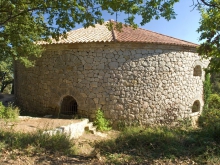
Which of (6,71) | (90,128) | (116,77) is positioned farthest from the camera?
(6,71)

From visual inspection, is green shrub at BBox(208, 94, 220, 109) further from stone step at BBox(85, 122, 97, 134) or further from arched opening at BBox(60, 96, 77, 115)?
arched opening at BBox(60, 96, 77, 115)

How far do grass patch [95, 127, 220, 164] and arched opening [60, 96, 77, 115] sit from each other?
14.2 ft

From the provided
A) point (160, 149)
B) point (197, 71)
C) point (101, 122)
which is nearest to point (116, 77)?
point (101, 122)

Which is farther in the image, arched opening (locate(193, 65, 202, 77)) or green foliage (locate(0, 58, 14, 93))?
green foliage (locate(0, 58, 14, 93))

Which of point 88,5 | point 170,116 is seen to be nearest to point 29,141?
point 88,5

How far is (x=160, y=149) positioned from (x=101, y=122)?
393 centimetres

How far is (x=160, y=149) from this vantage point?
5184 mm

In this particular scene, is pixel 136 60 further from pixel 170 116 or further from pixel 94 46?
pixel 170 116

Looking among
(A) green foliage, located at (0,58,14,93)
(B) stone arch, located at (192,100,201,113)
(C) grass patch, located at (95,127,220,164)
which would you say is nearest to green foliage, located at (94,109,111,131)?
(C) grass patch, located at (95,127,220,164)

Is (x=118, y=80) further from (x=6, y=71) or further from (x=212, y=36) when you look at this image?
(x=6, y=71)

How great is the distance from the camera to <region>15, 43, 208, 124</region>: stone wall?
890 centimetres

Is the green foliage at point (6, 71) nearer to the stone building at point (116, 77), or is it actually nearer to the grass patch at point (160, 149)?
the stone building at point (116, 77)

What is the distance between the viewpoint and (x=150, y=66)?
9.08 meters

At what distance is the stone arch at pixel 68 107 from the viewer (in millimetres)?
9833
